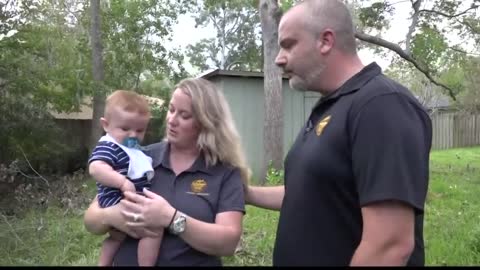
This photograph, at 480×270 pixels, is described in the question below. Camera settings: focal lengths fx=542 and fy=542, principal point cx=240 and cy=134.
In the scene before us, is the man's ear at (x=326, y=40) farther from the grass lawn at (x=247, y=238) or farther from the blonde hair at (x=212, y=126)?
the grass lawn at (x=247, y=238)

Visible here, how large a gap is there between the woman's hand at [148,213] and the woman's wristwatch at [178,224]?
17mm

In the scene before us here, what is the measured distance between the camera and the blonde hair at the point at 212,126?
2379 millimetres

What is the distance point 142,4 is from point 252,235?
14.2 metres

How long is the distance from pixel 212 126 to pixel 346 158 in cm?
76

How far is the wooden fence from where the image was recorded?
28.6m

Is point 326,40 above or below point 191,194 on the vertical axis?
above

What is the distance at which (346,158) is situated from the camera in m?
1.81

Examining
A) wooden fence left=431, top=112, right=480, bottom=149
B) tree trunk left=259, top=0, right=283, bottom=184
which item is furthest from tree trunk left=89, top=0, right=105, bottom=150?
wooden fence left=431, top=112, right=480, bottom=149

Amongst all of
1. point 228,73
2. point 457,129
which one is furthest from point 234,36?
point 228,73

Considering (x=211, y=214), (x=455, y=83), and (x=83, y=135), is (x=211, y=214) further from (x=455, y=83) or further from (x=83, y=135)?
(x=455, y=83)

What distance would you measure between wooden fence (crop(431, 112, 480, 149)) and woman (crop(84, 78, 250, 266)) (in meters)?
28.0

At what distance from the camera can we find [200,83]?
2428 millimetres

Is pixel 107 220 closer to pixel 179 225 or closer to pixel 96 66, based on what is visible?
pixel 179 225

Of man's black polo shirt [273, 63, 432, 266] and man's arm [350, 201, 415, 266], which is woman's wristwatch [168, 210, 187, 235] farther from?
man's arm [350, 201, 415, 266]
